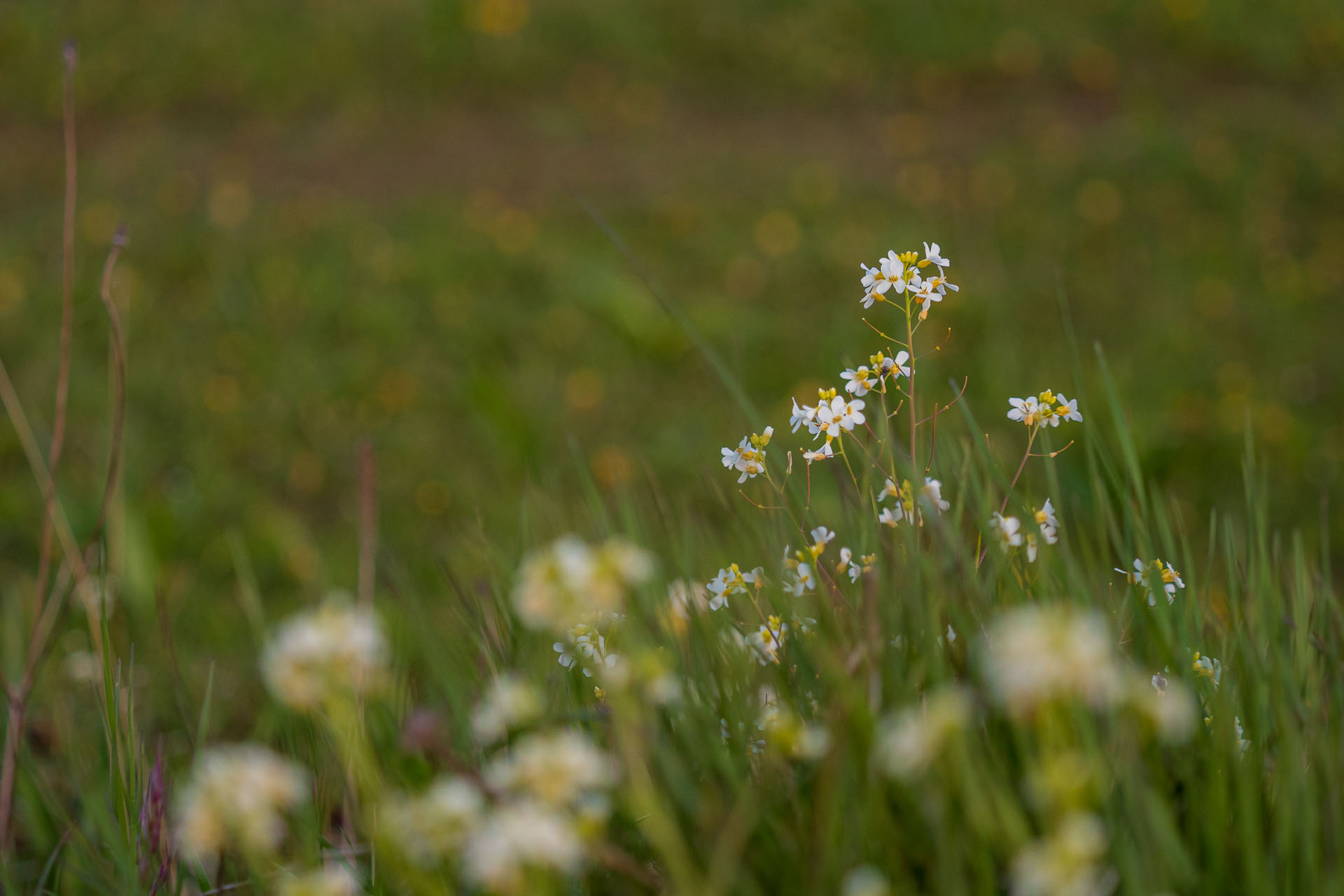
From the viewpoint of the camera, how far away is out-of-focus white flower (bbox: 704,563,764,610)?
861 mm

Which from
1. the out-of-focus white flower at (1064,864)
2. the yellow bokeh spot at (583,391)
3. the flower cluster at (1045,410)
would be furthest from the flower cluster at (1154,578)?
the yellow bokeh spot at (583,391)

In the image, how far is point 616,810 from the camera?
0.70 metres

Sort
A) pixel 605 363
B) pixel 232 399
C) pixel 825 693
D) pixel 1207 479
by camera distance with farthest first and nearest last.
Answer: pixel 605 363 → pixel 232 399 → pixel 1207 479 → pixel 825 693

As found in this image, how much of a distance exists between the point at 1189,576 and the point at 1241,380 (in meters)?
3.01

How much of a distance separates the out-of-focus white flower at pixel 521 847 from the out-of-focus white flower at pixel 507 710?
13 cm

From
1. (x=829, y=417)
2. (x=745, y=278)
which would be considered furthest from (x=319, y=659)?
(x=745, y=278)

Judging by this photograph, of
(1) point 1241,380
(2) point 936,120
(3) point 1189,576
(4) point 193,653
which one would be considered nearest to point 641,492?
(4) point 193,653

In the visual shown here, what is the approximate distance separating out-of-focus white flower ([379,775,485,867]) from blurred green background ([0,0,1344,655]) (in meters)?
0.57

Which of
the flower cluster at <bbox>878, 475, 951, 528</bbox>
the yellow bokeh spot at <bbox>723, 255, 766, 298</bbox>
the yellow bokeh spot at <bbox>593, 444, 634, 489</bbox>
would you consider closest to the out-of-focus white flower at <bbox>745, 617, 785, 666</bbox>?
the flower cluster at <bbox>878, 475, 951, 528</bbox>

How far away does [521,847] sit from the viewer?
1.50ft

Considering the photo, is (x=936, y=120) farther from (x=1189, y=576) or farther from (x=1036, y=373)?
(x=1189, y=576)

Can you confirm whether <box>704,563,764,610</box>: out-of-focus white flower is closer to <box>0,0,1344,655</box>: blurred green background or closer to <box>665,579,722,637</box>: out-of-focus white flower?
<box>665,579,722,637</box>: out-of-focus white flower

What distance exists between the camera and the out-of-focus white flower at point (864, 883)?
500 millimetres

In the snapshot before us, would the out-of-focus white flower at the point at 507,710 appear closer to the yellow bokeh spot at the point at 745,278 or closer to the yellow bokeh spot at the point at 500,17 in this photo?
the yellow bokeh spot at the point at 745,278
